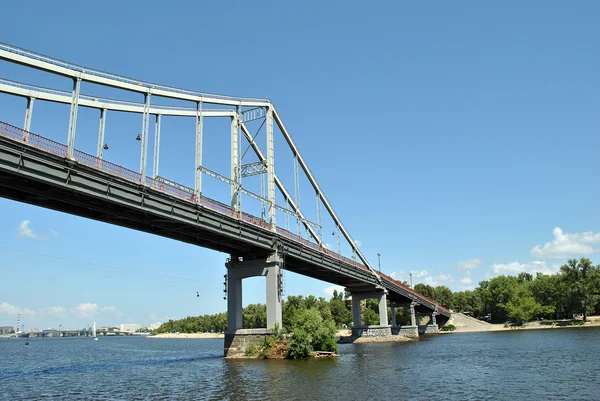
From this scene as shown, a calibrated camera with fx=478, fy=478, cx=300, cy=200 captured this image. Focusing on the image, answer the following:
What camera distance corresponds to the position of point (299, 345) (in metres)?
→ 48.3

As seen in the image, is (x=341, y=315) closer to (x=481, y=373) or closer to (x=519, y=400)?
(x=481, y=373)

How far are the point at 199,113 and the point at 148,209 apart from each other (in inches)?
558

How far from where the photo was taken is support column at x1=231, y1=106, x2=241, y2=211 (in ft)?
174

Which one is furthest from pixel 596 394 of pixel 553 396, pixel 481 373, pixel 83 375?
pixel 83 375

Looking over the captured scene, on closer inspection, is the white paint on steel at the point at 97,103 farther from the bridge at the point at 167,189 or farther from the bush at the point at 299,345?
the bush at the point at 299,345

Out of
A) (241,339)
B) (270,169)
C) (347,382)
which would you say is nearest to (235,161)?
(270,169)

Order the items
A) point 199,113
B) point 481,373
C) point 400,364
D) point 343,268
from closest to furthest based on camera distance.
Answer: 1. point 481,373
2. point 400,364
3. point 199,113
4. point 343,268

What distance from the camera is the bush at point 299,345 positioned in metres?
48.4

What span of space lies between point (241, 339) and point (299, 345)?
7914mm

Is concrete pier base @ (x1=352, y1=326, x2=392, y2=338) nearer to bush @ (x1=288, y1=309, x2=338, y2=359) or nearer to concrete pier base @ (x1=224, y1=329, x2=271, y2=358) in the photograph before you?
bush @ (x1=288, y1=309, x2=338, y2=359)

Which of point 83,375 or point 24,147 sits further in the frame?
point 83,375

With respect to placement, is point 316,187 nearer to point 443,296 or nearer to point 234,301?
point 234,301

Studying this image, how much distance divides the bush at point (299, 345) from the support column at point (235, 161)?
14.8 m

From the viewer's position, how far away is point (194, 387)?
101 feet
